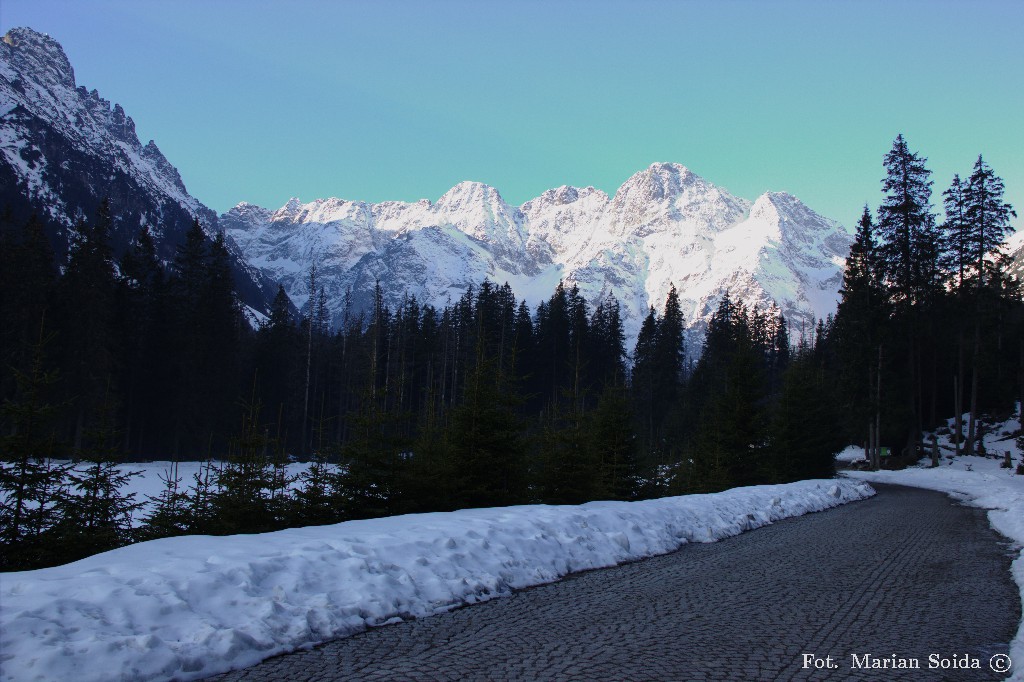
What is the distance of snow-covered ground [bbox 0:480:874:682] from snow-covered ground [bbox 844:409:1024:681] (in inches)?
203

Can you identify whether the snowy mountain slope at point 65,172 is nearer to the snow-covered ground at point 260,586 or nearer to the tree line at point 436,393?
the tree line at point 436,393

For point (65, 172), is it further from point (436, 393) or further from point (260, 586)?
point (260, 586)

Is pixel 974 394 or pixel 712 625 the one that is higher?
pixel 974 394

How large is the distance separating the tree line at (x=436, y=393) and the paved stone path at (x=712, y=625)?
4639mm

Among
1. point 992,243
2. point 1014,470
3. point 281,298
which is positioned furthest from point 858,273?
point 281,298

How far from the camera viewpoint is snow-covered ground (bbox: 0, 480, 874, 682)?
421cm

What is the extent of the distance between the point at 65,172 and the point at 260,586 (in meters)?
168

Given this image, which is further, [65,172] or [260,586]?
[65,172]

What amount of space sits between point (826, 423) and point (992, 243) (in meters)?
20.3

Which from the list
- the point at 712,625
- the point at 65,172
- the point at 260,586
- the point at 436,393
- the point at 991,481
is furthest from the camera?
the point at 65,172

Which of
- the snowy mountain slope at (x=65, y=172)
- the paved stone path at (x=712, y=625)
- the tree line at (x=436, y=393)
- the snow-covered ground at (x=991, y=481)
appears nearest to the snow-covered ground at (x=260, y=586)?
the paved stone path at (x=712, y=625)

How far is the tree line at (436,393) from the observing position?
945cm

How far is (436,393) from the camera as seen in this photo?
73.6 ft

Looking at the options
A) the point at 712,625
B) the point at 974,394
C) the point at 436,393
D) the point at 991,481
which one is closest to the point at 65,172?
the point at 436,393
